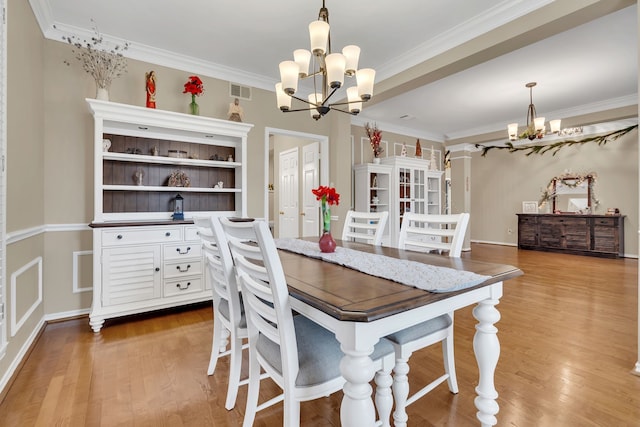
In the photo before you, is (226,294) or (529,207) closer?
(226,294)

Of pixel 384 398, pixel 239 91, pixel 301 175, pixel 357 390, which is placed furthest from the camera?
pixel 301 175

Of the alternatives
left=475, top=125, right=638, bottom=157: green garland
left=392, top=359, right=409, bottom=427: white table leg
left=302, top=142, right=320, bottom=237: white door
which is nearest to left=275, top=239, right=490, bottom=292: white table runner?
left=392, top=359, right=409, bottom=427: white table leg

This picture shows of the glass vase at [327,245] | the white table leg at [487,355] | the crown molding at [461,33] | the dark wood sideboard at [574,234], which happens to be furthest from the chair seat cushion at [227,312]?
the dark wood sideboard at [574,234]

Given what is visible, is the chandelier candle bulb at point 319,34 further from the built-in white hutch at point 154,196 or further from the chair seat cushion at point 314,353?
the built-in white hutch at point 154,196

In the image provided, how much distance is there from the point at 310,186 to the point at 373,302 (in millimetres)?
4127

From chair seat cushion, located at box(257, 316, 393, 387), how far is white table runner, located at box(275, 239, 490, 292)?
305 millimetres

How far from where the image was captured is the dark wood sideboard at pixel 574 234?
6.01 m

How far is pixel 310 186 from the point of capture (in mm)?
5059

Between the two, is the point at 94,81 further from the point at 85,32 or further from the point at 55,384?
the point at 55,384

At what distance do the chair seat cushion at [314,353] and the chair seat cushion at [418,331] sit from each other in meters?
0.07

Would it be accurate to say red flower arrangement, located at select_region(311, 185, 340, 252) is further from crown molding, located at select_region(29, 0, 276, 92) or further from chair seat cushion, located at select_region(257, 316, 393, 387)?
crown molding, located at select_region(29, 0, 276, 92)

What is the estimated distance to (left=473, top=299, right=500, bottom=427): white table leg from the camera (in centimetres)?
141

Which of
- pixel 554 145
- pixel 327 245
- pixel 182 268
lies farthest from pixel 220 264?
pixel 554 145

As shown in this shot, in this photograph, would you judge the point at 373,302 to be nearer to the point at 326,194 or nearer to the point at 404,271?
the point at 404,271
